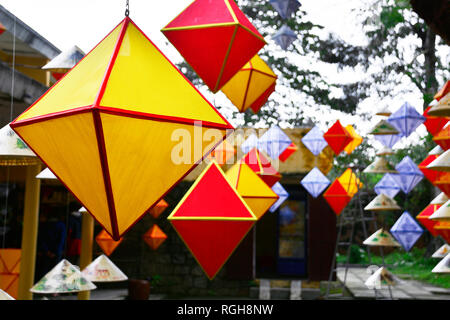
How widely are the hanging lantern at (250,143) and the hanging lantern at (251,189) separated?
11.6 feet

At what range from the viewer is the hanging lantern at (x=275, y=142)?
7.20m

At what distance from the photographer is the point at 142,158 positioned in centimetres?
159

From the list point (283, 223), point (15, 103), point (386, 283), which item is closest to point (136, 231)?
point (283, 223)

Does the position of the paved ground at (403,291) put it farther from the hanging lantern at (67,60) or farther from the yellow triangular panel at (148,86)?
the yellow triangular panel at (148,86)

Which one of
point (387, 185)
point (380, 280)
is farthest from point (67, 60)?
point (387, 185)

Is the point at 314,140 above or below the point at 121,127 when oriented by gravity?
above

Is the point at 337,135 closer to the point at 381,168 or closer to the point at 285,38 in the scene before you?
the point at 381,168

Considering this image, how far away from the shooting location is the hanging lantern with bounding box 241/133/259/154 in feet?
24.0

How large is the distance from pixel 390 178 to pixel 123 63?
7.93 metres

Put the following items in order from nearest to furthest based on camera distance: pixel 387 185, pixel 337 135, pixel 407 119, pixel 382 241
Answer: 1. pixel 407 119
2. pixel 382 241
3. pixel 337 135
4. pixel 387 185

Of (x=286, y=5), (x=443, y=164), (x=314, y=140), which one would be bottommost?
(x=443, y=164)

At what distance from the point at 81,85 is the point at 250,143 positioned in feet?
19.4

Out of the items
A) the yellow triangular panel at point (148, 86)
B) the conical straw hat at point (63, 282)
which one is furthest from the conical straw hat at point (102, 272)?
the yellow triangular panel at point (148, 86)

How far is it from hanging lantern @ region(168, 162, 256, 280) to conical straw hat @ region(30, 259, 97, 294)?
5.56 feet
